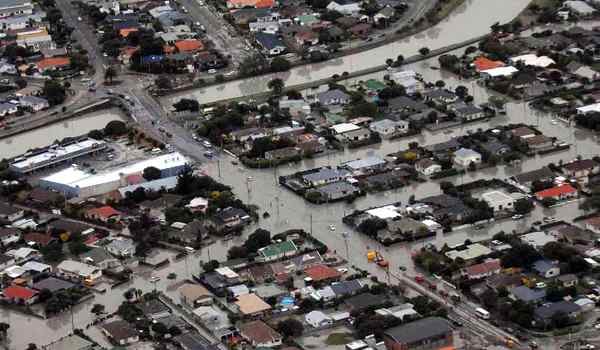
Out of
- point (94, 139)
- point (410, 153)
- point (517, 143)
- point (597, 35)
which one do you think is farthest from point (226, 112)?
point (597, 35)

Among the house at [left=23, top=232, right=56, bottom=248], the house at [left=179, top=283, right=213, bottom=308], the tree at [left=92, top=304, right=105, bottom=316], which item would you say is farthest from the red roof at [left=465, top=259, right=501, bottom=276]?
the house at [left=23, top=232, right=56, bottom=248]

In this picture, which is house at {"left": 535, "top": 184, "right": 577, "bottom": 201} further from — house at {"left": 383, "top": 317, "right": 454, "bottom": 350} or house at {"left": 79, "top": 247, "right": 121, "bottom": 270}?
house at {"left": 79, "top": 247, "right": 121, "bottom": 270}

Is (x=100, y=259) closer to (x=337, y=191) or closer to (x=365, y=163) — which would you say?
(x=337, y=191)

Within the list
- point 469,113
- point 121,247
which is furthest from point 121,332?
point 469,113

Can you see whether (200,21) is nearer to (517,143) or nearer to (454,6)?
(454,6)

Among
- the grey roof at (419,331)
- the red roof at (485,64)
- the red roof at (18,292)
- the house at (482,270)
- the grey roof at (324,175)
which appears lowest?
the red roof at (18,292)

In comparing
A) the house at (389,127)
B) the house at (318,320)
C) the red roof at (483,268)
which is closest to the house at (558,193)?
the red roof at (483,268)

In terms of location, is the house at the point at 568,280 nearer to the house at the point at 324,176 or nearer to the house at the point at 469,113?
the house at the point at 324,176
